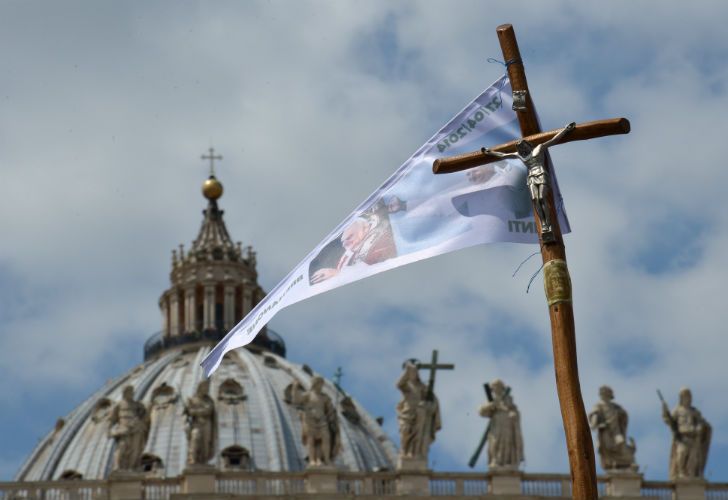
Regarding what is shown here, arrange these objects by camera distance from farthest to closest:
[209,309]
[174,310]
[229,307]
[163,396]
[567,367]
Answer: [174,310] < [209,309] < [229,307] < [163,396] < [567,367]

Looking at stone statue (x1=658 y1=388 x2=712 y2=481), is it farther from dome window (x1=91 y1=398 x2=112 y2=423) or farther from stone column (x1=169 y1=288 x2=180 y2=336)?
stone column (x1=169 y1=288 x2=180 y2=336)

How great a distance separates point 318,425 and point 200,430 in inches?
132

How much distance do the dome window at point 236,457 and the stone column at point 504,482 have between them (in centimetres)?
6743

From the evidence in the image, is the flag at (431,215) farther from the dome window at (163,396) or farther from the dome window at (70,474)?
the dome window at (163,396)

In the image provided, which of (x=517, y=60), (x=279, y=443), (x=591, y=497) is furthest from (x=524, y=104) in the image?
(x=279, y=443)

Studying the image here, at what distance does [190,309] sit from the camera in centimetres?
15175

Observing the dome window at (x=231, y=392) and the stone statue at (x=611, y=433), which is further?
the dome window at (x=231, y=392)

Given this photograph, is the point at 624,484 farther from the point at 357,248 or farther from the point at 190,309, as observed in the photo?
the point at 190,309

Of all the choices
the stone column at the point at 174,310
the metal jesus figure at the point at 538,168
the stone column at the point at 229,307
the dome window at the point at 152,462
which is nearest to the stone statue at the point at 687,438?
the metal jesus figure at the point at 538,168

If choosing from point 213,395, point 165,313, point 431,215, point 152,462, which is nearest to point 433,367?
point 431,215

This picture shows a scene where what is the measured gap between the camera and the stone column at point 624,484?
2496 inches

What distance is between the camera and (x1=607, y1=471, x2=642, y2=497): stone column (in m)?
63.4

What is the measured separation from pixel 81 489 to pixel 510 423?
11.8 metres

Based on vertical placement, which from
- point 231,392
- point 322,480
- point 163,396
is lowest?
point 322,480
